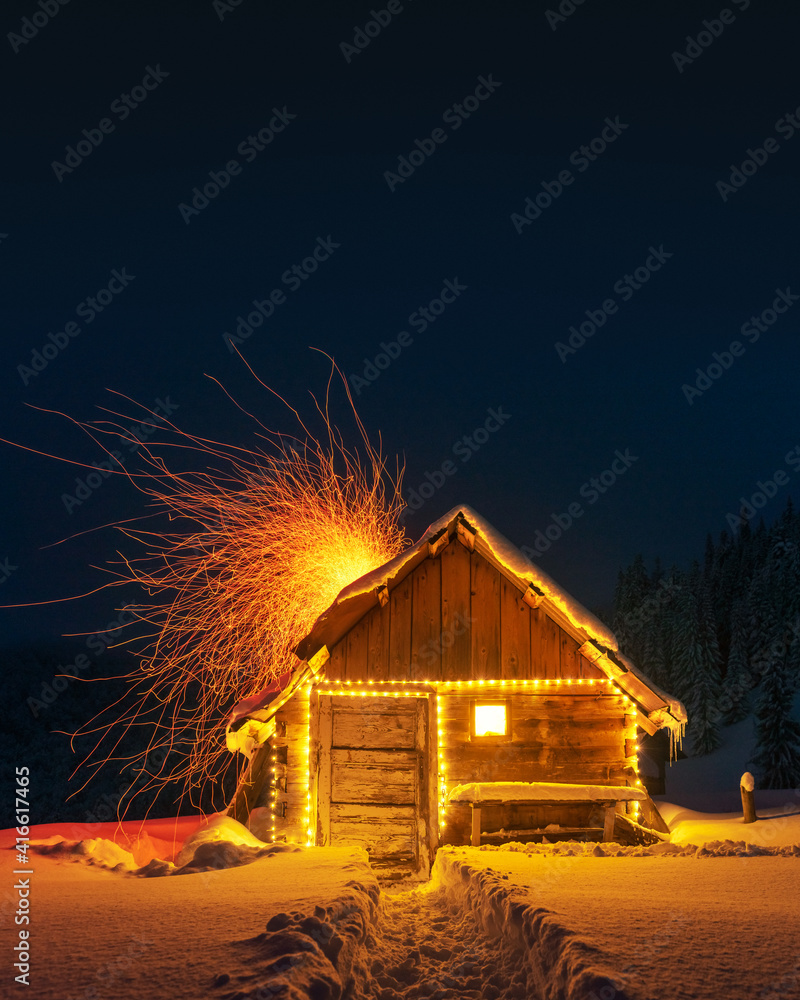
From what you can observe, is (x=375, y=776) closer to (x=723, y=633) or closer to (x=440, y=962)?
(x=440, y=962)

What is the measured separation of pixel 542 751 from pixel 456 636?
7.58 feet

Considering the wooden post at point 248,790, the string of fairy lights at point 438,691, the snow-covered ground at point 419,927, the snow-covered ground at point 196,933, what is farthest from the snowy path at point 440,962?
the wooden post at point 248,790

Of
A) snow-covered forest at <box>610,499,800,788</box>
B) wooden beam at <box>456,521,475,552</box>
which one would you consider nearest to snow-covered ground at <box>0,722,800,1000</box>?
wooden beam at <box>456,521,475,552</box>

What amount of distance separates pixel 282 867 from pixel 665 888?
169 inches

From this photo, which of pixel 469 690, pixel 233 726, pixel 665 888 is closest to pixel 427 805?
pixel 469 690

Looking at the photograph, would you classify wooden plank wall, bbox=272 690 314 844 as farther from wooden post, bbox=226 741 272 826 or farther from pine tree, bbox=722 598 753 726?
pine tree, bbox=722 598 753 726

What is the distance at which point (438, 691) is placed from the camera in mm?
11609

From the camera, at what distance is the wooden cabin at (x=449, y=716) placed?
11086 mm

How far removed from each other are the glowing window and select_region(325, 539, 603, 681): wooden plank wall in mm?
466

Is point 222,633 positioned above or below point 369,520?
below

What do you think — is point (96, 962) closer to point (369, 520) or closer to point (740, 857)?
point (740, 857)

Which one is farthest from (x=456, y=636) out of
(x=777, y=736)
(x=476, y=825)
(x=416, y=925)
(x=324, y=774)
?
(x=777, y=736)

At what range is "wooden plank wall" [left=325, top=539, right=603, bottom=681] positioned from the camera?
11578 mm

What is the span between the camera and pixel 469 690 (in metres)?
11.6
